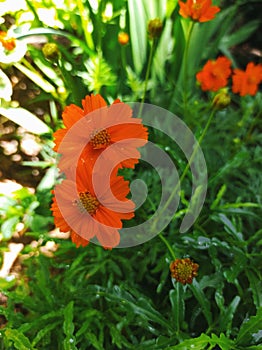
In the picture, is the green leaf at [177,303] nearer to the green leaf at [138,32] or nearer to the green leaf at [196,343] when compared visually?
the green leaf at [196,343]

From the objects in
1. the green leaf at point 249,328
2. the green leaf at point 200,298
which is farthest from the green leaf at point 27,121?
the green leaf at point 249,328

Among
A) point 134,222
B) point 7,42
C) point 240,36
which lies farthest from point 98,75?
point 240,36

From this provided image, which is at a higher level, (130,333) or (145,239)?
(145,239)

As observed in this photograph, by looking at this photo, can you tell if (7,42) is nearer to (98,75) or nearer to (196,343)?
(98,75)

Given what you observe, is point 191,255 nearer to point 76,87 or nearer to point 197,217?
point 197,217

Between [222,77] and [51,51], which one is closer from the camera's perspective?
[51,51]

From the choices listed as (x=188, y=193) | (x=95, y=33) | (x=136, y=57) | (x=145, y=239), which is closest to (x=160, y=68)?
(x=136, y=57)

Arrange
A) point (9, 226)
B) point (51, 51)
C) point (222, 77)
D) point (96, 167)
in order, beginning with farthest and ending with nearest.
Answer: point (222, 77) < point (9, 226) < point (51, 51) < point (96, 167)
